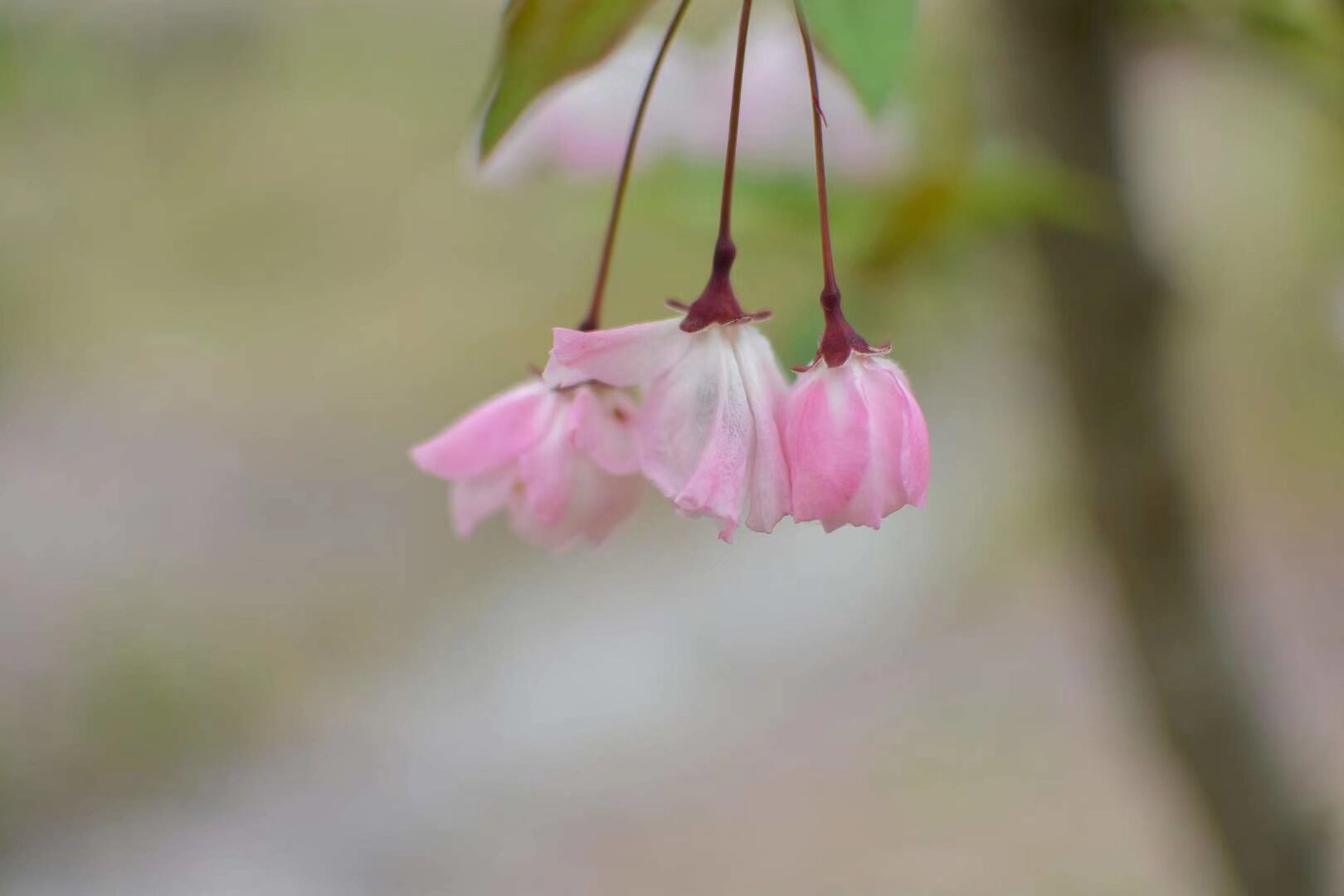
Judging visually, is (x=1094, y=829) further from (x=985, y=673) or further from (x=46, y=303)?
(x=46, y=303)

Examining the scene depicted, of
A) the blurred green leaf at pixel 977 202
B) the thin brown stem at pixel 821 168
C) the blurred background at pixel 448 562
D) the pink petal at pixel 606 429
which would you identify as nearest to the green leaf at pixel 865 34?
the thin brown stem at pixel 821 168

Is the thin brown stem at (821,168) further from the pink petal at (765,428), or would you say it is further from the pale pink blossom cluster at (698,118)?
the pale pink blossom cluster at (698,118)

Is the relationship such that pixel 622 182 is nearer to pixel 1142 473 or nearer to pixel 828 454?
pixel 828 454

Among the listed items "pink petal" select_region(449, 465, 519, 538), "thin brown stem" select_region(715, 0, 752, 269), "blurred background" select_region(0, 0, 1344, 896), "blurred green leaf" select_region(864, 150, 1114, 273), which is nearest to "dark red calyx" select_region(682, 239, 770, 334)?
"thin brown stem" select_region(715, 0, 752, 269)

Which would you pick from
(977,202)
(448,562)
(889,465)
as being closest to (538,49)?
(889,465)

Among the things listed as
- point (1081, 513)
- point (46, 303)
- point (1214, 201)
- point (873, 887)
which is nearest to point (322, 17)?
point (46, 303)
